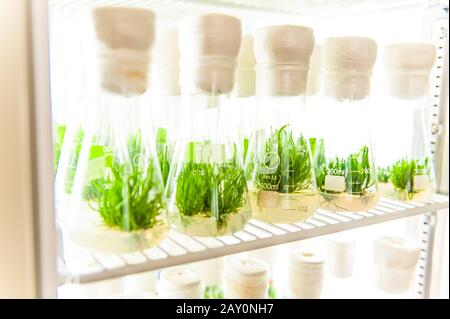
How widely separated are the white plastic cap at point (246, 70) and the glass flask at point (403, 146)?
25 cm

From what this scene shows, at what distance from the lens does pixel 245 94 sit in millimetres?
788

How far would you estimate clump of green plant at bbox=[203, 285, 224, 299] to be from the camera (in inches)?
36.6

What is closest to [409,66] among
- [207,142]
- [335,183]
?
[335,183]

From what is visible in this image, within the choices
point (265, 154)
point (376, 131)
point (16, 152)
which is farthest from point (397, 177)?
point (16, 152)

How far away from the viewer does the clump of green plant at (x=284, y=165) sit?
704 millimetres

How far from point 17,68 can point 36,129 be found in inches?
2.6

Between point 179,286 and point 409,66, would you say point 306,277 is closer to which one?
point 179,286

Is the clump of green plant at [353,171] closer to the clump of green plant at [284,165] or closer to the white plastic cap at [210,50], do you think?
the clump of green plant at [284,165]

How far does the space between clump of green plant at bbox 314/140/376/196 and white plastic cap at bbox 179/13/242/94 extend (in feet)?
0.89

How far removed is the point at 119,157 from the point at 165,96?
0.17 m

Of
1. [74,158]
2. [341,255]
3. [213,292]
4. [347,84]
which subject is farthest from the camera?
[341,255]

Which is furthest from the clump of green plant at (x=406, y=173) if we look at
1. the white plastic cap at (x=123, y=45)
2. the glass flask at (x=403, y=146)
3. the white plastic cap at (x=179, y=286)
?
the white plastic cap at (x=123, y=45)

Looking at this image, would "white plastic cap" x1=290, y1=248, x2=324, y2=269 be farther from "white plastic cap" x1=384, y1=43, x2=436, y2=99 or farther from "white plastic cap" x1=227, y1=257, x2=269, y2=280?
"white plastic cap" x1=384, y1=43, x2=436, y2=99

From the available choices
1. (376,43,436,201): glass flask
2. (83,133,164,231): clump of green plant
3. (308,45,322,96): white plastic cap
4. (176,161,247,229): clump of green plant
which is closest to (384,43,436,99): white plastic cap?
(376,43,436,201): glass flask
